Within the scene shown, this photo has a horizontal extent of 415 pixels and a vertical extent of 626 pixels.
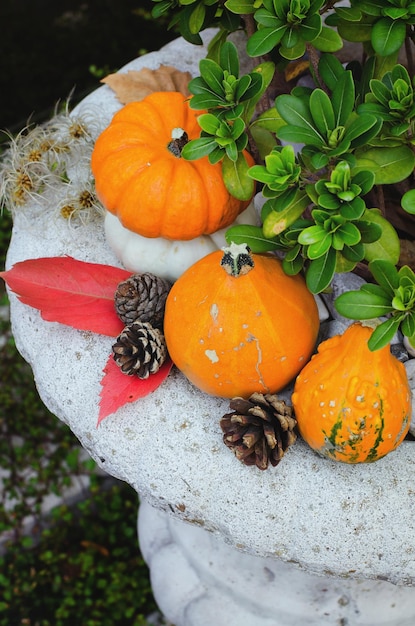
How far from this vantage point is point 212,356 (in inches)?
39.8

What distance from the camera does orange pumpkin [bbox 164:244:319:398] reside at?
994mm

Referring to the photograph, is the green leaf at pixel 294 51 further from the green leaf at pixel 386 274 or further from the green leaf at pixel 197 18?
the green leaf at pixel 386 274

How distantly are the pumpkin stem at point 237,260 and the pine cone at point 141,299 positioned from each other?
170 millimetres

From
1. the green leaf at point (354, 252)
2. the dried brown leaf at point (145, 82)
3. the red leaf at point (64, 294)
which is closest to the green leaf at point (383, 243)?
the green leaf at point (354, 252)

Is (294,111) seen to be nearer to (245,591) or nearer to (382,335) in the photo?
(382,335)

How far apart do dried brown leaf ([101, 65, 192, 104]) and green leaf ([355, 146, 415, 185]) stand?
51cm

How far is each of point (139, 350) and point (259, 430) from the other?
0.20 metres

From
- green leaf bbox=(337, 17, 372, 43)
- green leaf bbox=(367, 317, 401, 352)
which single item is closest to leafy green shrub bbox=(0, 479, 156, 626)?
green leaf bbox=(367, 317, 401, 352)

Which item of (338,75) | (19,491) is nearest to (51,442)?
(19,491)

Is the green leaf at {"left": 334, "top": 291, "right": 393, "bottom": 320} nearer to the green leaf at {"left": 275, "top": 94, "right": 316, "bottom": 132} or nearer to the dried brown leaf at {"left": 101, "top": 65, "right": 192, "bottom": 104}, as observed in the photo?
the green leaf at {"left": 275, "top": 94, "right": 316, "bottom": 132}

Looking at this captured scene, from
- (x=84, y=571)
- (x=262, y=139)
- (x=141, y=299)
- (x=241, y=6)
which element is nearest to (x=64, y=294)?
(x=141, y=299)

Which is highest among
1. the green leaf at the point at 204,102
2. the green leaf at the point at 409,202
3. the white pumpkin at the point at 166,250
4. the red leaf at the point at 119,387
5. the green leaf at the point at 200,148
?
the green leaf at the point at 204,102

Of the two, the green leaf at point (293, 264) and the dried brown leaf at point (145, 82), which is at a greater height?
the dried brown leaf at point (145, 82)

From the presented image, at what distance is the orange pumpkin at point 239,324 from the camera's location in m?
0.99
